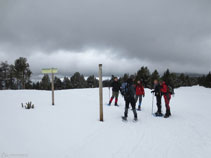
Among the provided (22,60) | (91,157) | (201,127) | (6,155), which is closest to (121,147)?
(91,157)

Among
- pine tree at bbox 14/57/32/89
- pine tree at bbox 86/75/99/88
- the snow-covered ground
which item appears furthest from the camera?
pine tree at bbox 86/75/99/88

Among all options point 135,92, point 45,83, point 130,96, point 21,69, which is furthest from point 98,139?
point 45,83

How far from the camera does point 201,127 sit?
509 cm

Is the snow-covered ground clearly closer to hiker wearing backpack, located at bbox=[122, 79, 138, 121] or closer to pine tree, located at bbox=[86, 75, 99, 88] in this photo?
hiker wearing backpack, located at bbox=[122, 79, 138, 121]

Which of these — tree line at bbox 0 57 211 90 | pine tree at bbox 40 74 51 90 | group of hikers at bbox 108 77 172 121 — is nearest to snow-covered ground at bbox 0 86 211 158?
group of hikers at bbox 108 77 172 121

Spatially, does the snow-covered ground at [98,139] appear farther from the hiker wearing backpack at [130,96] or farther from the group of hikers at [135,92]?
the group of hikers at [135,92]

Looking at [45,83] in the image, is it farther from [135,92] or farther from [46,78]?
[135,92]

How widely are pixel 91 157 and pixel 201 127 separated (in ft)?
17.5

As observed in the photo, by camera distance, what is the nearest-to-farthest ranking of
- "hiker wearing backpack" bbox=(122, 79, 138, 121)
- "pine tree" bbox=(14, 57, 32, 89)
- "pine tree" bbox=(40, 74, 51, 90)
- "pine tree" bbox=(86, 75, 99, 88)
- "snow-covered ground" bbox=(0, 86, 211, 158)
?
"snow-covered ground" bbox=(0, 86, 211, 158)
"hiker wearing backpack" bbox=(122, 79, 138, 121)
"pine tree" bbox=(14, 57, 32, 89)
"pine tree" bbox=(40, 74, 51, 90)
"pine tree" bbox=(86, 75, 99, 88)

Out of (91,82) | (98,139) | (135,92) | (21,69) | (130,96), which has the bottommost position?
(98,139)

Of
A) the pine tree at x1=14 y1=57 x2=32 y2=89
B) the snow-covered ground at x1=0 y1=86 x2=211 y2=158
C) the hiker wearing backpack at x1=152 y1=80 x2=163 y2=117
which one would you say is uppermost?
the pine tree at x1=14 y1=57 x2=32 y2=89

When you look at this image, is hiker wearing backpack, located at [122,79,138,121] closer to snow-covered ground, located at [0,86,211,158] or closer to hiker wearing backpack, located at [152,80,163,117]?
snow-covered ground, located at [0,86,211,158]

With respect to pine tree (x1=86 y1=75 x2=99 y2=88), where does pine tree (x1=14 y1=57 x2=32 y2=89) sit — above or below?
above

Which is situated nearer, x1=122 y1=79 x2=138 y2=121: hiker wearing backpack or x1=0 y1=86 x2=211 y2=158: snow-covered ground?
x1=0 y1=86 x2=211 y2=158: snow-covered ground
